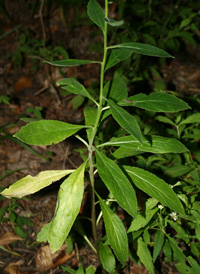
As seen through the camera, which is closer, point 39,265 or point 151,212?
point 151,212

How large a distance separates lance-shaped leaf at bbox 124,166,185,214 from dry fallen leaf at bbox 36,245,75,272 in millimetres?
943

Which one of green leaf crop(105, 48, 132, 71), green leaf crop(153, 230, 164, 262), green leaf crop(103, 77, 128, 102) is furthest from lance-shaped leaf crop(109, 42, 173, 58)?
green leaf crop(153, 230, 164, 262)

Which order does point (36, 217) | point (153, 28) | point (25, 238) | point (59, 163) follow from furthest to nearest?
1. point (153, 28)
2. point (59, 163)
3. point (36, 217)
4. point (25, 238)

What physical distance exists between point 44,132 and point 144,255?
968 millimetres

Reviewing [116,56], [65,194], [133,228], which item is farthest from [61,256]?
[116,56]

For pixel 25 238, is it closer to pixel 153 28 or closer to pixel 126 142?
pixel 126 142

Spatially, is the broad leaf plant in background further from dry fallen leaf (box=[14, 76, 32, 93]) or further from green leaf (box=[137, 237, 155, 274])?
dry fallen leaf (box=[14, 76, 32, 93])

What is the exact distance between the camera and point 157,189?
1.30 metres

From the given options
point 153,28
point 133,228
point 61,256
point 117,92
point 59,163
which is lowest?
point 61,256

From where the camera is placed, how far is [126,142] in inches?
55.4

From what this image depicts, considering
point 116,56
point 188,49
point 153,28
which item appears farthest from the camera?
point 188,49

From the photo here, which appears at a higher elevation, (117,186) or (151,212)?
(117,186)

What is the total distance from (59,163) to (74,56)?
184 cm

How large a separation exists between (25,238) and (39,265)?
0.83 ft
